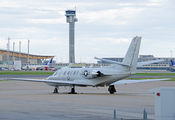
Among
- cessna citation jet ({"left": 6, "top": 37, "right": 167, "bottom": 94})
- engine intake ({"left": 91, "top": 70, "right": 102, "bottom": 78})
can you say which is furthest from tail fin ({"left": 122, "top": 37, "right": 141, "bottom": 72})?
engine intake ({"left": 91, "top": 70, "right": 102, "bottom": 78})

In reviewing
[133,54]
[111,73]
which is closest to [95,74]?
[111,73]

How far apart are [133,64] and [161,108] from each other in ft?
58.8

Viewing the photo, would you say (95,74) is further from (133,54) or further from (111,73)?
(133,54)

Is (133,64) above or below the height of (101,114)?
above

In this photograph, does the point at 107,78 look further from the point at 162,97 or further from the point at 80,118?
the point at 162,97

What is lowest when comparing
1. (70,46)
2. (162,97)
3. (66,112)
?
(66,112)

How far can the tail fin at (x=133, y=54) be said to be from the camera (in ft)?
97.6

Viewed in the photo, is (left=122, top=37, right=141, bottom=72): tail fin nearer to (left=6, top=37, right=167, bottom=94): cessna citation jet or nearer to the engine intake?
(left=6, top=37, right=167, bottom=94): cessna citation jet

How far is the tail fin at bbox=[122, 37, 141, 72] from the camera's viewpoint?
29734 mm

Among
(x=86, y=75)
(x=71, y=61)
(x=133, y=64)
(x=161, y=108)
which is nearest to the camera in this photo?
(x=161, y=108)

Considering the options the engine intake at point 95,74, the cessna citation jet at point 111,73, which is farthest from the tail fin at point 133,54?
the engine intake at point 95,74

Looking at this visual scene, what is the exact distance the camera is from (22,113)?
1681 cm

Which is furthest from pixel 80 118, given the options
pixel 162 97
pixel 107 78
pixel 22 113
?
pixel 107 78

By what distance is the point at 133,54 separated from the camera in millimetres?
29797
